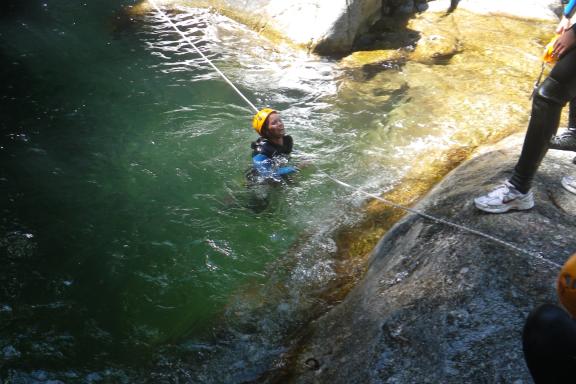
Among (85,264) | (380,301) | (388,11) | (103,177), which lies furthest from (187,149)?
(388,11)

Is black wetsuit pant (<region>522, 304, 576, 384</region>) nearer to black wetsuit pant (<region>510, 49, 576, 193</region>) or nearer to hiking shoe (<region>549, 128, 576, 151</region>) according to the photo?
black wetsuit pant (<region>510, 49, 576, 193</region>)

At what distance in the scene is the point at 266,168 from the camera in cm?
586

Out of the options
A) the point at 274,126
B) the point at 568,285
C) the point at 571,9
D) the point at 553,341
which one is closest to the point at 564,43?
the point at 571,9

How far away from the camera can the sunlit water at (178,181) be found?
3928 millimetres

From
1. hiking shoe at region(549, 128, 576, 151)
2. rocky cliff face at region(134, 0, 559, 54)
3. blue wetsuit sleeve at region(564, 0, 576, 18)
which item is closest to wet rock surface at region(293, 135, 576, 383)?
hiking shoe at region(549, 128, 576, 151)

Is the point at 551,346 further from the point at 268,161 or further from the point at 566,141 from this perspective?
the point at 268,161

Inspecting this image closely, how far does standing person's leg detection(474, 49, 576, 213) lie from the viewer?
9.88 feet

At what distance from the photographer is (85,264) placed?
4.79 metres

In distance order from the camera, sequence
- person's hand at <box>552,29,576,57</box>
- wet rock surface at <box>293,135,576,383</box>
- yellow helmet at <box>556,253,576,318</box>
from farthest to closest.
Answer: person's hand at <box>552,29,576,57</box>, wet rock surface at <box>293,135,576,383</box>, yellow helmet at <box>556,253,576,318</box>

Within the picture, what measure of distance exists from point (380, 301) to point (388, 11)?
382 inches

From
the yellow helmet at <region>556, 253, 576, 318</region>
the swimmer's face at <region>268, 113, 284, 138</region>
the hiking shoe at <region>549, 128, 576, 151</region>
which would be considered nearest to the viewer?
the yellow helmet at <region>556, 253, 576, 318</region>

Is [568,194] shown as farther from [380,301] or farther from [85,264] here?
[85,264]

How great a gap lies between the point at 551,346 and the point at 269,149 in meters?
4.82

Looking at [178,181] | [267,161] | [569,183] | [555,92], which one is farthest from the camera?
[178,181]
